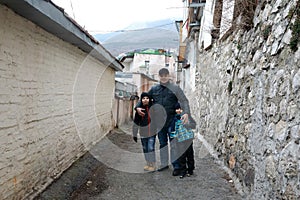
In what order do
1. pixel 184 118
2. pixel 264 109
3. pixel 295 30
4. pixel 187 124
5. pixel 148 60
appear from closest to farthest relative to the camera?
pixel 295 30 < pixel 264 109 < pixel 184 118 < pixel 187 124 < pixel 148 60

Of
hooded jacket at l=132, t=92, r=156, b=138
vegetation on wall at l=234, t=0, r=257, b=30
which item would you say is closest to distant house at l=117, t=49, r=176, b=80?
hooded jacket at l=132, t=92, r=156, b=138

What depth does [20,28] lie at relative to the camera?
3.40 m

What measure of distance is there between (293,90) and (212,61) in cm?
530

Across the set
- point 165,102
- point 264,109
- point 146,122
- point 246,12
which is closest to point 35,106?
point 146,122

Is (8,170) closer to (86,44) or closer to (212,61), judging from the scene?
(86,44)

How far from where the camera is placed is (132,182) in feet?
15.8

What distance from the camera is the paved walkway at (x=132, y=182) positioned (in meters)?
4.16

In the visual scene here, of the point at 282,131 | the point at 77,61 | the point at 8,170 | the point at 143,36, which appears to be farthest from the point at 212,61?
the point at 143,36

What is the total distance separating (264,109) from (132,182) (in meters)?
2.47

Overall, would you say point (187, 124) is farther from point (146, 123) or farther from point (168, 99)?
point (146, 123)

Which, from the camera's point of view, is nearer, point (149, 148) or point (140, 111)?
point (140, 111)

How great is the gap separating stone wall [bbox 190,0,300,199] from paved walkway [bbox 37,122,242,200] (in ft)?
1.16

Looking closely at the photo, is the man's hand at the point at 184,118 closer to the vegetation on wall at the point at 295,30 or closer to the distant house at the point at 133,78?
the vegetation on wall at the point at 295,30

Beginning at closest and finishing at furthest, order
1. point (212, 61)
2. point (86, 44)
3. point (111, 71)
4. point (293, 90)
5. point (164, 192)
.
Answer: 1. point (293, 90)
2. point (164, 192)
3. point (86, 44)
4. point (212, 61)
5. point (111, 71)
